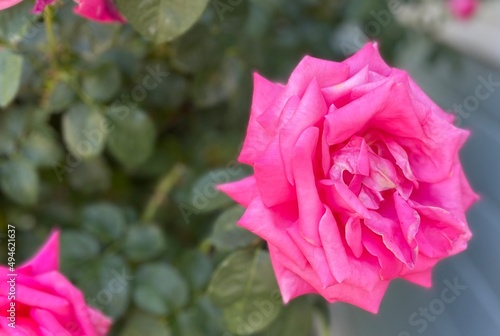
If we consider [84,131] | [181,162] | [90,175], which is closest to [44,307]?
[84,131]

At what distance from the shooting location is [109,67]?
2.40 feet

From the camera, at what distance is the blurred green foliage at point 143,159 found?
23.7 inches

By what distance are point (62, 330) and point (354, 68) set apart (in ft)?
1.00

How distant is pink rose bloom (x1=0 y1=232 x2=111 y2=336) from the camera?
451 millimetres

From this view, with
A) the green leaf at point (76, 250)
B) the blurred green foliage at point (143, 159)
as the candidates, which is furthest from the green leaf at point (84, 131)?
the green leaf at point (76, 250)

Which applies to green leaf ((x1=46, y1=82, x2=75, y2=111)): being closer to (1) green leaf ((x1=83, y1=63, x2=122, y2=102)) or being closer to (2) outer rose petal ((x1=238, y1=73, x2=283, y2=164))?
(1) green leaf ((x1=83, y1=63, x2=122, y2=102))

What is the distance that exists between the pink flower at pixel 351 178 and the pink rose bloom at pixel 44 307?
17cm

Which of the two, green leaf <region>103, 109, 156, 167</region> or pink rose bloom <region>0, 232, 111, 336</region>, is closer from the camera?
pink rose bloom <region>0, 232, 111, 336</region>

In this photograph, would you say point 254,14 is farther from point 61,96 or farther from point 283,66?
point 61,96

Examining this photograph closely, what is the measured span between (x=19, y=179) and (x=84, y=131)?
0.37ft

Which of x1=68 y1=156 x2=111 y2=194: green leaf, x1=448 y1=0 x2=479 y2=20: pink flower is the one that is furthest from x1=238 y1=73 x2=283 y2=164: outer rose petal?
x1=448 y1=0 x2=479 y2=20: pink flower

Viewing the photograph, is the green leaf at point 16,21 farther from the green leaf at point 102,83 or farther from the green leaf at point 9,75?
the green leaf at point 102,83

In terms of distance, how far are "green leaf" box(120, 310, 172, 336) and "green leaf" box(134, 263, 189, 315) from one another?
0.5 inches

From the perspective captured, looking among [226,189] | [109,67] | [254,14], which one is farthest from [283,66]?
[226,189]
